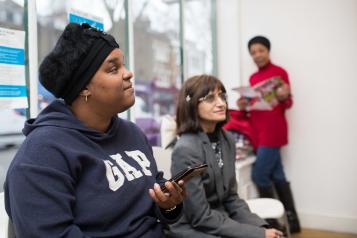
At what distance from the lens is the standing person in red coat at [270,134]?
2656mm

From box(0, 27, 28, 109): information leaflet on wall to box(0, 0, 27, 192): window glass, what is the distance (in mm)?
34

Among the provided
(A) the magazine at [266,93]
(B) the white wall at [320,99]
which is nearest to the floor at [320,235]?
(B) the white wall at [320,99]

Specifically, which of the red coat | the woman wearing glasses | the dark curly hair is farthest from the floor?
the dark curly hair

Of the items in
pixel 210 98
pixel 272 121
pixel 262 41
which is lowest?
pixel 272 121

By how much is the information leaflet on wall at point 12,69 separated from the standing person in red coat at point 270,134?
1.83 meters

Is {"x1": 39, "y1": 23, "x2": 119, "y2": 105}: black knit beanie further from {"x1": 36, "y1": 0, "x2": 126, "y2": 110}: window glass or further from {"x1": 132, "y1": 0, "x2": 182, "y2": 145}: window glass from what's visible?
{"x1": 132, "y1": 0, "x2": 182, "y2": 145}: window glass

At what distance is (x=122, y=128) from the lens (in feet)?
4.08

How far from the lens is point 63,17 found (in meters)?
1.78

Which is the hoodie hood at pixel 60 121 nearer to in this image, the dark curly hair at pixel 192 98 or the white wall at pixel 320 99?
the dark curly hair at pixel 192 98

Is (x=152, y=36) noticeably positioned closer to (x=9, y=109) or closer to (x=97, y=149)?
(x=9, y=109)

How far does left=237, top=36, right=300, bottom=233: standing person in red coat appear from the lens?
8.71 feet

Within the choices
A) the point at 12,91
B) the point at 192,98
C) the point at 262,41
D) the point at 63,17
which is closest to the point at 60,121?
the point at 12,91

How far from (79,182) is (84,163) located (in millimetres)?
59

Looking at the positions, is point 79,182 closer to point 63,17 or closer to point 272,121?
point 63,17
